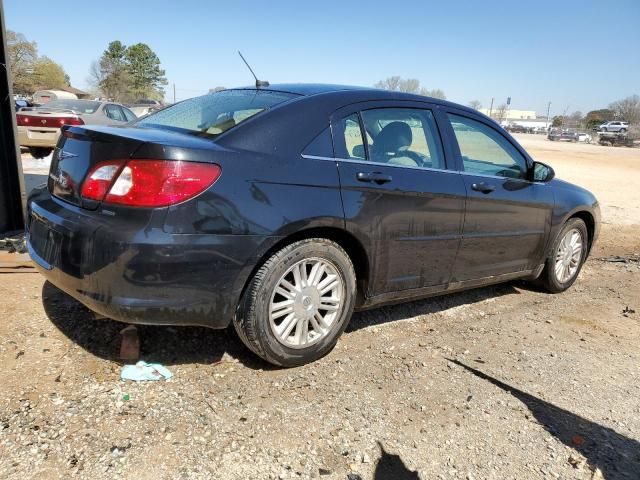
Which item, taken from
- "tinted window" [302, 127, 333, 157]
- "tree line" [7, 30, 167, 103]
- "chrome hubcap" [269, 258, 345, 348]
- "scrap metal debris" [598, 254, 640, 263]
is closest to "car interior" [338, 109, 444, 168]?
"tinted window" [302, 127, 333, 157]

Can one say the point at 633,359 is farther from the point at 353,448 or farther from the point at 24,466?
the point at 24,466

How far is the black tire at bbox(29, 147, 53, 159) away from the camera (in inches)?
484

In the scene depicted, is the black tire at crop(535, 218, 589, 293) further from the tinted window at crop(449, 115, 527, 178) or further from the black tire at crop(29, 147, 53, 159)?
the black tire at crop(29, 147, 53, 159)

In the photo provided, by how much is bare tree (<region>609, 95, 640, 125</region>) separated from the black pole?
89272 mm

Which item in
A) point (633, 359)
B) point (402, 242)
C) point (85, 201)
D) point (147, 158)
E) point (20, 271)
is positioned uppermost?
point (147, 158)

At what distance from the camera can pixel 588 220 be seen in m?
5.29

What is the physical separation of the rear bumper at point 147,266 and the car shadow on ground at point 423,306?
54.6 inches

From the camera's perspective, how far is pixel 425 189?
3.54m

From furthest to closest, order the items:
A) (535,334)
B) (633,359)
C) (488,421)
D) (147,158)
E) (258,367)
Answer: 1. (535,334)
2. (633,359)
3. (258,367)
4. (488,421)
5. (147,158)

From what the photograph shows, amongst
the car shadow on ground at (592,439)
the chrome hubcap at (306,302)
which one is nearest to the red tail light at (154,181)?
the chrome hubcap at (306,302)

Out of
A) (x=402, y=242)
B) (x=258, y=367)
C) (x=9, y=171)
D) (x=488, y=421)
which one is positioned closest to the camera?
(x=488, y=421)

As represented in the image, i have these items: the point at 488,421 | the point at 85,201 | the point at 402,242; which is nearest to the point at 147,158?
the point at 85,201

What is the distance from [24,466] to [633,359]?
380 cm

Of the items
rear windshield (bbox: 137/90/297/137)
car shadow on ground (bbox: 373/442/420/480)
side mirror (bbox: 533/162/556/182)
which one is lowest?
car shadow on ground (bbox: 373/442/420/480)
